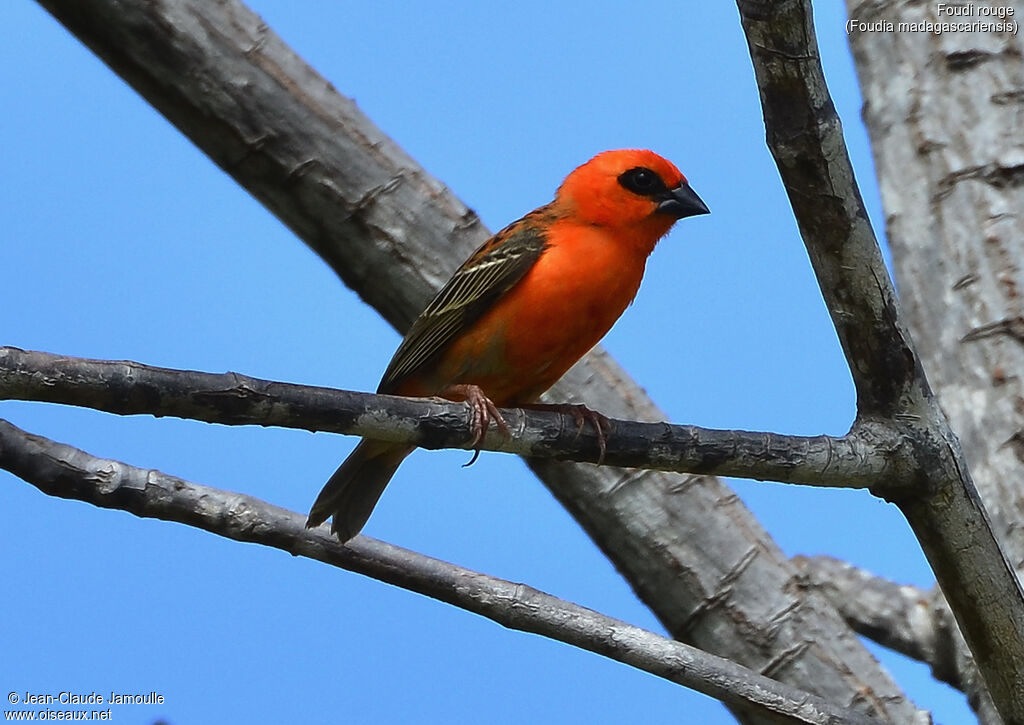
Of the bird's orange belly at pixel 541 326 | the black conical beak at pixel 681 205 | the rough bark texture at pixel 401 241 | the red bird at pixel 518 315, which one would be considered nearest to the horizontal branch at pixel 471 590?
the red bird at pixel 518 315

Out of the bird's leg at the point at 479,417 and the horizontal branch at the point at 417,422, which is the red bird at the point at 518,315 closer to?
the bird's leg at the point at 479,417

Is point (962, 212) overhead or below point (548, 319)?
overhead

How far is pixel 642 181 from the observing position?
5562 mm

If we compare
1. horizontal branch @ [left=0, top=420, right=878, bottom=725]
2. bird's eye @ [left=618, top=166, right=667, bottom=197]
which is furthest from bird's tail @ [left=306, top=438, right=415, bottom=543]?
bird's eye @ [left=618, top=166, right=667, bottom=197]

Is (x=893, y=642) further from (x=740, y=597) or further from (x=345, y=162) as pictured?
(x=345, y=162)

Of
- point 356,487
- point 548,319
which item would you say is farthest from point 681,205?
point 356,487

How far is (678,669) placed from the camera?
3893 mm

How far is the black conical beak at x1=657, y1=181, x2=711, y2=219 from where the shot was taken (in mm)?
5473

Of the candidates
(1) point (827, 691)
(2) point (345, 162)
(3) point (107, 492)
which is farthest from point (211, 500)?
(1) point (827, 691)

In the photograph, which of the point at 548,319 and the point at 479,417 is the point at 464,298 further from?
the point at 479,417

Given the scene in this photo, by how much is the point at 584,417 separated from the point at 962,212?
7.68ft

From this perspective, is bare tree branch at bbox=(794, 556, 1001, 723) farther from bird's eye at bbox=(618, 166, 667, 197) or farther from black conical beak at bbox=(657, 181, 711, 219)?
bird's eye at bbox=(618, 166, 667, 197)

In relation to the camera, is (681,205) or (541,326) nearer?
(541,326)

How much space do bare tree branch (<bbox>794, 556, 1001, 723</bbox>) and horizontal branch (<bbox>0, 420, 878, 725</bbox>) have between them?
1536 mm
